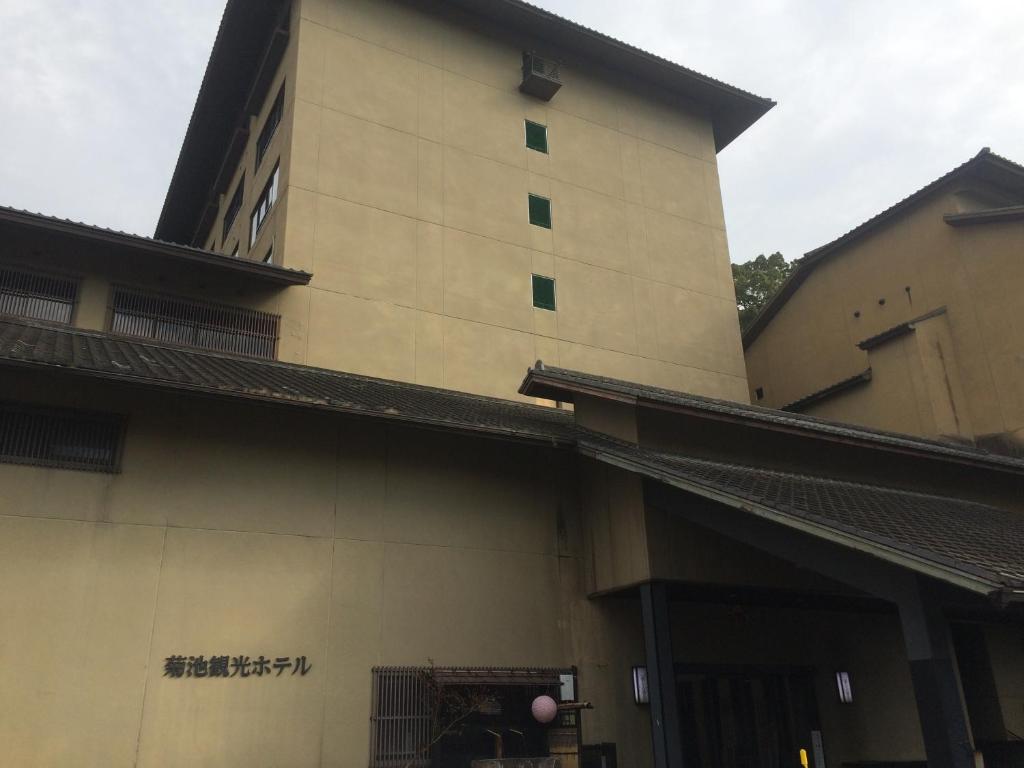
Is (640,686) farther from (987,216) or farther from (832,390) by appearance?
(987,216)

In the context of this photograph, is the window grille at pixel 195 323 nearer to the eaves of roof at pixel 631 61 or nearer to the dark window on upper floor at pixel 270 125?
the dark window on upper floor at pixel 270 125

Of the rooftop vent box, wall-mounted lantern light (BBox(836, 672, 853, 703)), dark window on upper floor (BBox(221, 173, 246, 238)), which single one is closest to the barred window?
wall-mounted lantern light (BBox(836, 672, 853, 703))

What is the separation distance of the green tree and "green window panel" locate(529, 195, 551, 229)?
555 inches

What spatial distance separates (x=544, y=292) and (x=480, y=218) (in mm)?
2144

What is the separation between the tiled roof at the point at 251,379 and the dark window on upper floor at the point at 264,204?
220 inches

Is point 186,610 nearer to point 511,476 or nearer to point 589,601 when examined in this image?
point 511,476

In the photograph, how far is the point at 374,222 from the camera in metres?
17.3

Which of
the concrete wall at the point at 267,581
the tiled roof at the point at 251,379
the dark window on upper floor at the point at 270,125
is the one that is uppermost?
the dark window on upper floor at the point at 270,125

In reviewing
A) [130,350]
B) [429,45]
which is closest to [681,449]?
[130,350]

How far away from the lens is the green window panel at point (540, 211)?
63.7 ft

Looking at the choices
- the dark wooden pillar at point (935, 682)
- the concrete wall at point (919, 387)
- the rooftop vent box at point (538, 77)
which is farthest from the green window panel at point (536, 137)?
the dark wooden pillar at point (935, 682)

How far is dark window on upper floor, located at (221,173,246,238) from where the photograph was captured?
21359mm

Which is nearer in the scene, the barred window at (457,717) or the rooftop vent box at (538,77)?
the barred window at (457,717)

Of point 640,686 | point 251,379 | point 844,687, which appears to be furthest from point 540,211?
point 844,687
